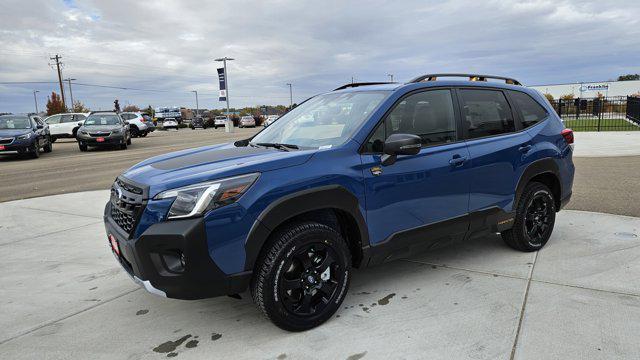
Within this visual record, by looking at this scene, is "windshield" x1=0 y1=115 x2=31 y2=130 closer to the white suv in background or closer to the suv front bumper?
the white suv in background

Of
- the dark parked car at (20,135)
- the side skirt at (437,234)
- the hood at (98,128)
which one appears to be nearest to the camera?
the side skirt at (437,234)

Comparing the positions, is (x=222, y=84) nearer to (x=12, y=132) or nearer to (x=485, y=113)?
(x=12, y=132)

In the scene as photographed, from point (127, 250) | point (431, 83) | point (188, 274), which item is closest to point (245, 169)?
point (188, 274)

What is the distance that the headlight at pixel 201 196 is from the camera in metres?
2.70

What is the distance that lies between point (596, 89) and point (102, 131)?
70.8 m

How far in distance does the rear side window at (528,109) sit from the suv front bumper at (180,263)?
3219 millimetres

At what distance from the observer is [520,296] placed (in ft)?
11.8

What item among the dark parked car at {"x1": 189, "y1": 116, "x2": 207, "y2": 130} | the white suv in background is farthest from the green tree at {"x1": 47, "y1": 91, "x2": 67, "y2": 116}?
the white suv in background

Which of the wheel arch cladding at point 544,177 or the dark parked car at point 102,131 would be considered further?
the dark parked car at point 102,131

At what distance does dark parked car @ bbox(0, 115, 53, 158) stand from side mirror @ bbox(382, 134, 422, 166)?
16.6 meters

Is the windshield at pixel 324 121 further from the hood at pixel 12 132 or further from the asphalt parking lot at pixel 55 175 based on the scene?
the hood at pixel 12 132

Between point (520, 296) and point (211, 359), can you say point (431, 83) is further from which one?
point (211, 359)

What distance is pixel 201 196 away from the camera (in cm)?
272

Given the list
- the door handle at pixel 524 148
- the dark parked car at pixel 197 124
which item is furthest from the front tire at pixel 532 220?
the dark parked car at pixel 197 124
